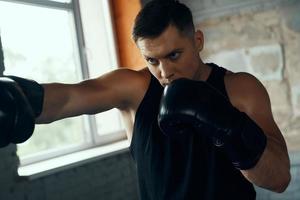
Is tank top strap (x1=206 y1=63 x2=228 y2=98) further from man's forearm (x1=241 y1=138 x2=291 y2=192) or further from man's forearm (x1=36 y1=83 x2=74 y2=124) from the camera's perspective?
man's forearm (x1=36 y1=83 x2=74 y2=124)

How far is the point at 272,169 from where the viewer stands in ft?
3.59

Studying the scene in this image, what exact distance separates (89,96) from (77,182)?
963 mm

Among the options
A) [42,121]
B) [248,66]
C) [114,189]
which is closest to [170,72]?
[42,121]

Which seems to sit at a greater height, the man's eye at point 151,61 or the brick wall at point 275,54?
the man's eye at point 151,61

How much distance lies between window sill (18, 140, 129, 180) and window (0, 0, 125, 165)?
0.10 meters

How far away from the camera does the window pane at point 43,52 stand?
2.30m

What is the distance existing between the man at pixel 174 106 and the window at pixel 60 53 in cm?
104

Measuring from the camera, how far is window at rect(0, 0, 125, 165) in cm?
232

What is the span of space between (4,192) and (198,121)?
118 cm

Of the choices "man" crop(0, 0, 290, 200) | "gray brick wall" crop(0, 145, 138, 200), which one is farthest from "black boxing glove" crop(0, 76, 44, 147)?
"gray brick wall" crop(0, 145, 138, 200)

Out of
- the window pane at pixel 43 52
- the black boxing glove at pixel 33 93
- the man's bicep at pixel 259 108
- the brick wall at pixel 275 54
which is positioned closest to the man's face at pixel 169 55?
the man's bicep at pixel 259 108

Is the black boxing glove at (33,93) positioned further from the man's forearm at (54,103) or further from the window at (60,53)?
the window at (60,53)

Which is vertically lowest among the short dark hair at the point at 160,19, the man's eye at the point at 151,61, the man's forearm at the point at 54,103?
the man's forearm at the point at 54,103

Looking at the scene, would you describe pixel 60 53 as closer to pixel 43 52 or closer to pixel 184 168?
pixel 43 52
